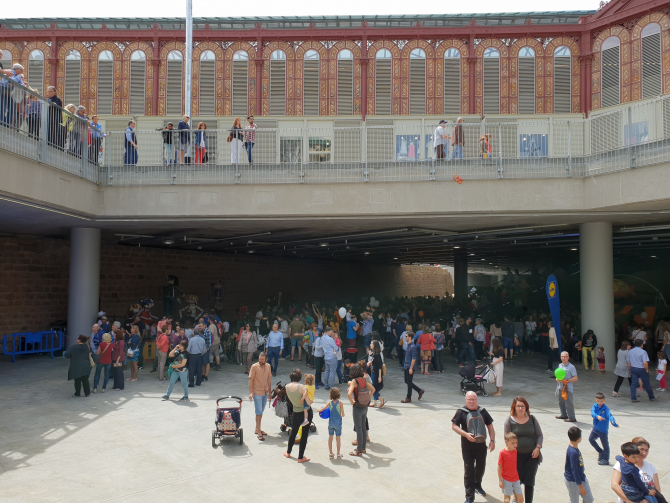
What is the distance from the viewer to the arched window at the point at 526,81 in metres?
19.5

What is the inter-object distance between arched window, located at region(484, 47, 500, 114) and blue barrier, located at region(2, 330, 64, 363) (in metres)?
18.0

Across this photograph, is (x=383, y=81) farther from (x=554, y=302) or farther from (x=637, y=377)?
(x=637, y=377)

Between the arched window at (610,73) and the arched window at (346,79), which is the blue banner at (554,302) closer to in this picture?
the arched window at (610,73)

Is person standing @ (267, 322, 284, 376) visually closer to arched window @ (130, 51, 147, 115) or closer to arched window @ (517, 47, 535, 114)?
arched window @ (130, 51, 147, 115)

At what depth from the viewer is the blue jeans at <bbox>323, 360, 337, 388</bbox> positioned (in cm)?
1219

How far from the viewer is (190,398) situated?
11547mm

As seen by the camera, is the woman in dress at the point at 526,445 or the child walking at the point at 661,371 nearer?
the woman in dress at the point at 526,445

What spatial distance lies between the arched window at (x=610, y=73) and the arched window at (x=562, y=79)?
1.15m

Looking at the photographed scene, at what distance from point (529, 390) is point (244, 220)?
903 centimetres

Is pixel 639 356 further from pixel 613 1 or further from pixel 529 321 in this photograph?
pixel 613 1

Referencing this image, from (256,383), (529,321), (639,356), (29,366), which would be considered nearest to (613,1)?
(529,321)

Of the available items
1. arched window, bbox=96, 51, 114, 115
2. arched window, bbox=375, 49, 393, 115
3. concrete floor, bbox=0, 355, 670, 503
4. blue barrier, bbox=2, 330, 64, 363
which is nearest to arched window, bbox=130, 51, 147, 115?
arched window, bbox=96, 51, 114, 115

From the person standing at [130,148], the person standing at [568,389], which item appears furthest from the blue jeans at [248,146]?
the person standing at [568,389]

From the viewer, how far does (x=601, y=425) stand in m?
7.51
